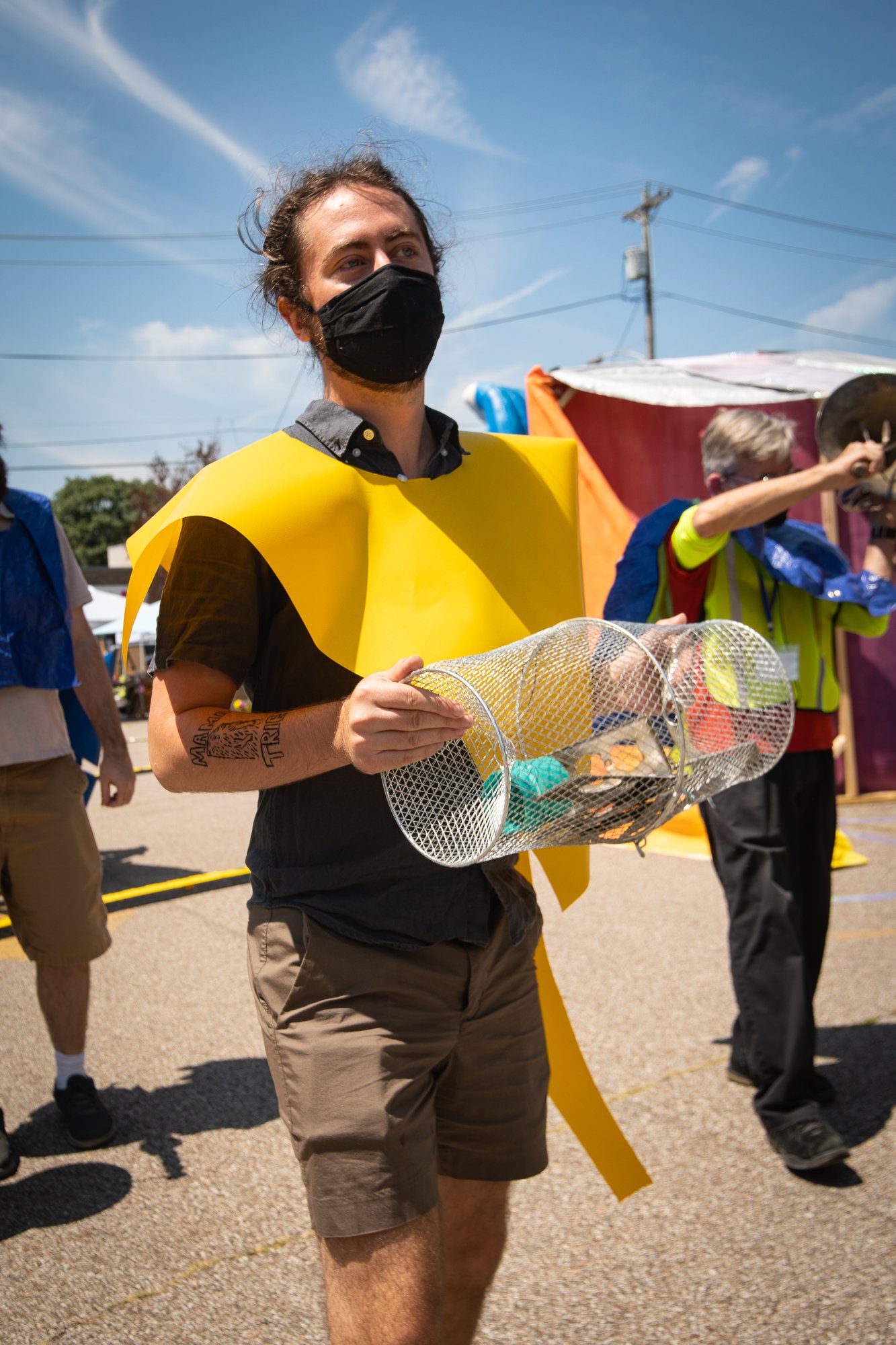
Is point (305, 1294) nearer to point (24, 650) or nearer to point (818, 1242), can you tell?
point (818, 1242)

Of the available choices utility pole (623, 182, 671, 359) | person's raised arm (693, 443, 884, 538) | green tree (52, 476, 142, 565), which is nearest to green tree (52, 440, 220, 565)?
green tree (52, 476, 142, 565)

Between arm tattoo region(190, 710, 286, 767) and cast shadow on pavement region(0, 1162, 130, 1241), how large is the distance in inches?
82.3

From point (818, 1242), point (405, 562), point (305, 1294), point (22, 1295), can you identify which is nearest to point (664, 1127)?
point (818, 1242)

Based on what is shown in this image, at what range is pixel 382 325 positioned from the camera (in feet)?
5.85

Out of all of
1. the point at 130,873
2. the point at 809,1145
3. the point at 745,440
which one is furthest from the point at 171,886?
the point at 745,440

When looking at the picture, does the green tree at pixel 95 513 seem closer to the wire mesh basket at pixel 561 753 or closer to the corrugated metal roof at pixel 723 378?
the corrugated metal roof at pixel 723 378

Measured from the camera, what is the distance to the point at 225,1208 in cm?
295

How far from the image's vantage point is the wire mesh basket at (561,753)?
159 centimetres

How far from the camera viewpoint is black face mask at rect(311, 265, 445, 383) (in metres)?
1.79

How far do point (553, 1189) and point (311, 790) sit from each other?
199 cm

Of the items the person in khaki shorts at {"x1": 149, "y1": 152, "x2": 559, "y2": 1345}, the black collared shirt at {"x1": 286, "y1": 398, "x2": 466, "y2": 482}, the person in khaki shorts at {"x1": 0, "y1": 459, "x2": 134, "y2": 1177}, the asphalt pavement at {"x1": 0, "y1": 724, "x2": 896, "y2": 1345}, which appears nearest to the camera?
the person in khaki shorts at {"x1": 149, "y1": 152, "x2": 559, "y2": 1345}

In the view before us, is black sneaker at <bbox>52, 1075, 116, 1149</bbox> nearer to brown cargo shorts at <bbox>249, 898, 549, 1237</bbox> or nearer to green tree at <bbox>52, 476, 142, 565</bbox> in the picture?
brown cargo shorts at <bbox>249, 898, 549, 1237</bbox>

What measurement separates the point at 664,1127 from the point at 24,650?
105 inches

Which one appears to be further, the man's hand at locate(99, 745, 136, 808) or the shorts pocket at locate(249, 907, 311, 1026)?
the man's hand at locate(99, 745, 136, 808)
